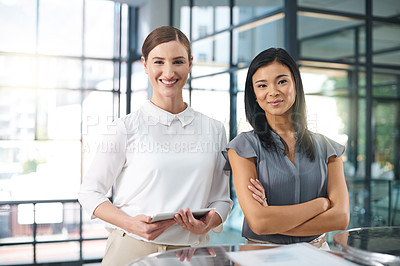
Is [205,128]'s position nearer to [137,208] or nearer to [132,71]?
[137,208]

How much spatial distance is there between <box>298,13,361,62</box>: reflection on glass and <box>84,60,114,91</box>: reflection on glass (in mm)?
3887

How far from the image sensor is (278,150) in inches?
69.1

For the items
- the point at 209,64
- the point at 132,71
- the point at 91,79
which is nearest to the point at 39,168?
the point at 91,79

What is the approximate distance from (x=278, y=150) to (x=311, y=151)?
136mm

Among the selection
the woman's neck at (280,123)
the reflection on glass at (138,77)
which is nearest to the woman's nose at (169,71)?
the woman's neck at (280,123)

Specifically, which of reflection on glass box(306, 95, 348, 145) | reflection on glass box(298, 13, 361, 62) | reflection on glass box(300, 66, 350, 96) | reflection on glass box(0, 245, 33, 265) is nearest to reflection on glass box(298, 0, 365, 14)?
reflection on glass box(298, 13, 361, 62)

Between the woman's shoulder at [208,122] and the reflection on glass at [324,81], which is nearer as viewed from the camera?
the woman's shoulder at [208,122]

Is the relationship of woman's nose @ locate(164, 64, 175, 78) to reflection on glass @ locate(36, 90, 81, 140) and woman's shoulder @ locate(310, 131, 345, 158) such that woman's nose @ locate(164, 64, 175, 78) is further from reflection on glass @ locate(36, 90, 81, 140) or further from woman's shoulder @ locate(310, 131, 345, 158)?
reflection on glass @ locate(36, 90, 81, 140)

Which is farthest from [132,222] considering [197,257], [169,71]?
[169,71]

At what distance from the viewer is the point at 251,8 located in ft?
15.5

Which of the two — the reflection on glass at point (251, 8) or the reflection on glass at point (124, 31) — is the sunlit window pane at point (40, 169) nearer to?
the reflection on glass at point (124, 31)

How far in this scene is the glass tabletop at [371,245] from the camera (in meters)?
1.22

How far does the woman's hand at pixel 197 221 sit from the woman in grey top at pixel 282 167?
13 centimetres

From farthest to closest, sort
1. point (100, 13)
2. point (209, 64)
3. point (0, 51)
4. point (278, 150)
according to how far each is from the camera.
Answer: point (100, 13), point (0, 51), point (209, 64), point (278, 150)
